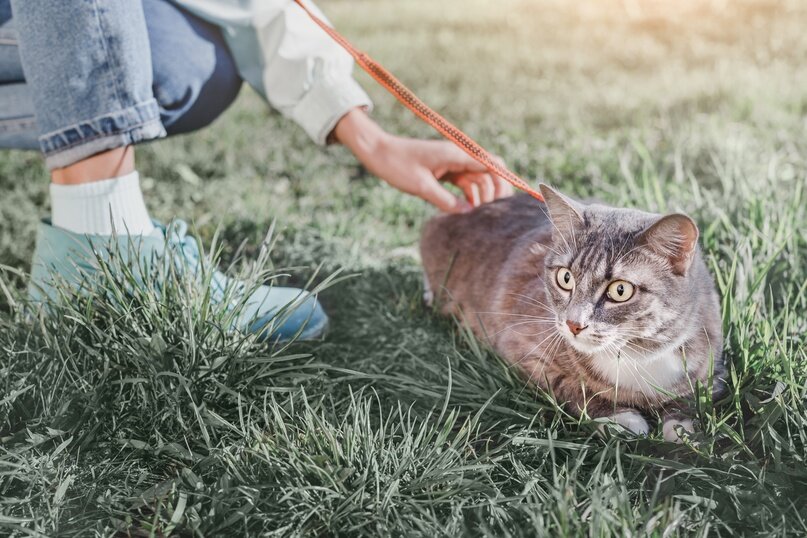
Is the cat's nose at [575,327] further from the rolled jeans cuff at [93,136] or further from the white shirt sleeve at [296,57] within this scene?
the rolled jeans cuff at [93,136]

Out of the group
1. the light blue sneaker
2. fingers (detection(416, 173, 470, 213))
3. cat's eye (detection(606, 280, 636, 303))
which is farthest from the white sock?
cat's eye (detection(606, 280, 636, 303))

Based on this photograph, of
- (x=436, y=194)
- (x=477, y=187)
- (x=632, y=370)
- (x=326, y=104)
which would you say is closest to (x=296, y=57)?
(x=326, y=104)

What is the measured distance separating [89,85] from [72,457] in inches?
35.2

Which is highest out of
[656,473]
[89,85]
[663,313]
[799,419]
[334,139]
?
[89,85]

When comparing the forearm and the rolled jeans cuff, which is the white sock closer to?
the rolled jeans cuff

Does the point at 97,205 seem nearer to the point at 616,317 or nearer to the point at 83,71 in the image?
the point at 83,71

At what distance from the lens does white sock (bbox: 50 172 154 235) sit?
76.2 inches

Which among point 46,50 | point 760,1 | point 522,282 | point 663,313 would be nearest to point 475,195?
point 522,282

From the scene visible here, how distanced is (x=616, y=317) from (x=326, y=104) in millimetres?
1128

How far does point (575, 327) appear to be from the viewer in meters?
1.66

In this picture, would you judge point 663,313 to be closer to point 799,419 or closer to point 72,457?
point 799,419

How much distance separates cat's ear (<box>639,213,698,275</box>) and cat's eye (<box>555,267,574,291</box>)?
0.20m

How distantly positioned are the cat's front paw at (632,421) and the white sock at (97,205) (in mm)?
1279

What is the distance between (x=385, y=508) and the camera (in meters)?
1.49
